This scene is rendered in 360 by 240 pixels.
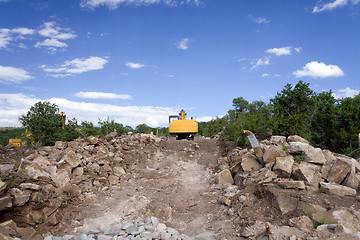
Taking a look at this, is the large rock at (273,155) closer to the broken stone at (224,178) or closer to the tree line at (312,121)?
the broken stone at (224,178)

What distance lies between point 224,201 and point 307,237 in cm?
266

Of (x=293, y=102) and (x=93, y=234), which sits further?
(x=293, y=102)

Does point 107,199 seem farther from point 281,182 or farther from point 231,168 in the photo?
point 281,182

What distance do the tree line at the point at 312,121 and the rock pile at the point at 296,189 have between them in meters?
3.71

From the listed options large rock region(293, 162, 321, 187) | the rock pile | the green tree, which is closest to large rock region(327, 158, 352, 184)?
the rock pile

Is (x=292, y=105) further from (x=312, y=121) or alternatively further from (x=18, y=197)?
(x=18, y=197)

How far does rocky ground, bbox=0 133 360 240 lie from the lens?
5746 mm

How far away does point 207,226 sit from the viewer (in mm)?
6395

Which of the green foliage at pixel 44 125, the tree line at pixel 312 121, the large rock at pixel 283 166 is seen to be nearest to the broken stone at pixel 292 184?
the large rock at pixel 283 166

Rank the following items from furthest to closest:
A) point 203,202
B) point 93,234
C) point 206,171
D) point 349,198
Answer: point 206,171
point 203,202
point 349,198
point 93,234

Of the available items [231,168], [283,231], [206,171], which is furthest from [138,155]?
[283,231]

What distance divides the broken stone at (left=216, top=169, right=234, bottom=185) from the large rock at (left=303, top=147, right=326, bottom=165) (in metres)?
2.65

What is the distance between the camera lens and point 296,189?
6.85 m

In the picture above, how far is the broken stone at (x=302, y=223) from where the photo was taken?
5.38 meters
